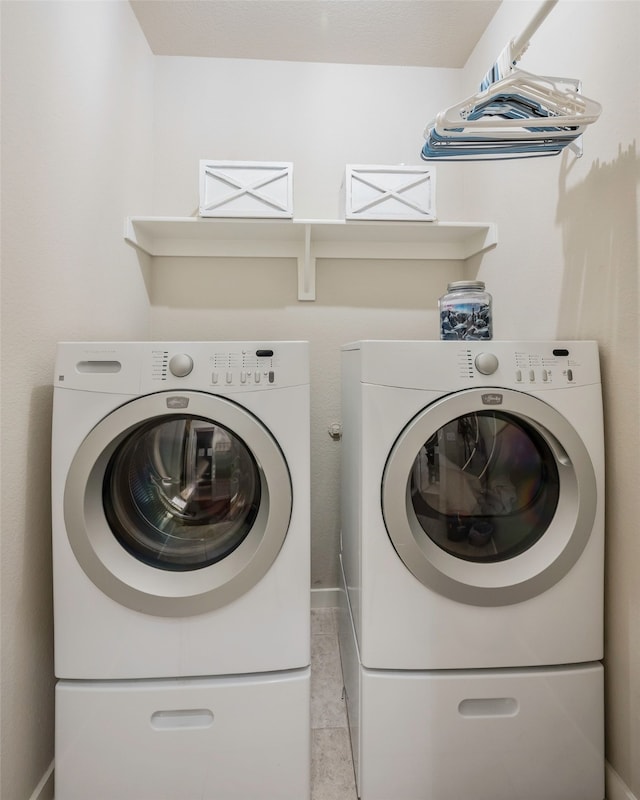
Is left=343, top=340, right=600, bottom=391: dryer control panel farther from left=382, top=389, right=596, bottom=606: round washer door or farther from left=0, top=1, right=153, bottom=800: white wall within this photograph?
left=0, top=1, right=153, bottom=800: white wall

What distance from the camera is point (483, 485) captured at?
3.78 ft

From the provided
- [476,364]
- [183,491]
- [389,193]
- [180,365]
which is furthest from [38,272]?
[389,193]

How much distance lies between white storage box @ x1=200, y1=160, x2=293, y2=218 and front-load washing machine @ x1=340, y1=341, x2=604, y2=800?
844 mm

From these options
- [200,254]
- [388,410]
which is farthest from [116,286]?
[388,410]

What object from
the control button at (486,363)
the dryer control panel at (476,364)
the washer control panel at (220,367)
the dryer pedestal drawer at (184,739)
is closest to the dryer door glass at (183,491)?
the washer control panel at (220,367)

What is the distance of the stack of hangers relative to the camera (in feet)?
3.21

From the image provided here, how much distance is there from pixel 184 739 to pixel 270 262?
1.66 m

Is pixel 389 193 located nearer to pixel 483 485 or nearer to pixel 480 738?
pixel 483 485

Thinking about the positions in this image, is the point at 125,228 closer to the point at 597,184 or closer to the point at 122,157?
the point at 122,157

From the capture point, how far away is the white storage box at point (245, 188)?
1597 mm

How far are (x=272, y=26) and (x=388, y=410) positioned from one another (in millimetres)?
1668

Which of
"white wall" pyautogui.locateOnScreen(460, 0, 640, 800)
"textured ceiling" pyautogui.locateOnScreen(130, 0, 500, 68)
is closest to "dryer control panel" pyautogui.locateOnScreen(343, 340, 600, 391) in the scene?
"white wall" pyautogui.locateOnScreen(460, 0, 640, 800)

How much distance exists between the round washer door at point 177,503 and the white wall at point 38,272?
14 cm

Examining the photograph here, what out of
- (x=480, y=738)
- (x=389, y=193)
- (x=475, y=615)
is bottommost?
(x=480, y=738)
